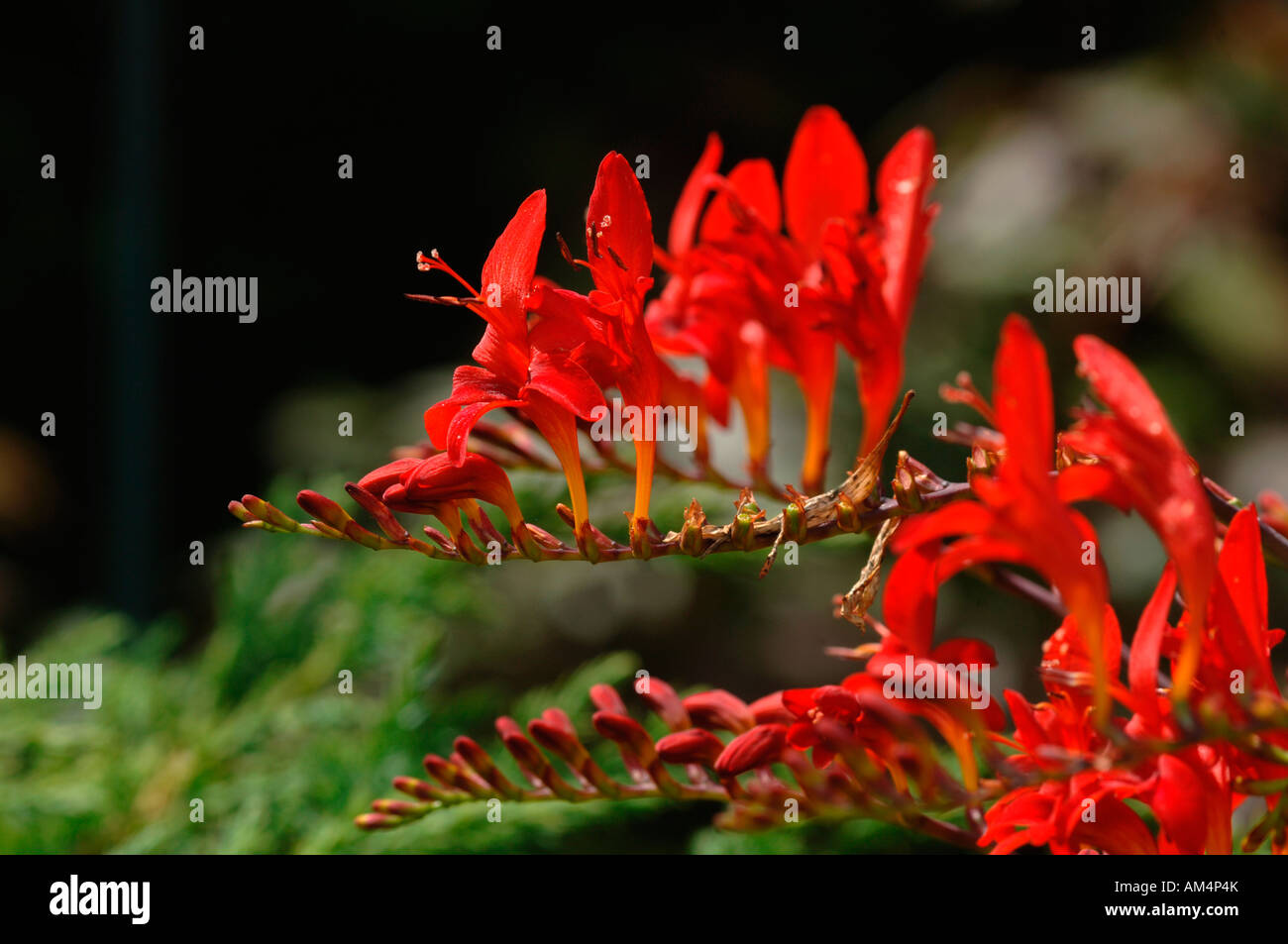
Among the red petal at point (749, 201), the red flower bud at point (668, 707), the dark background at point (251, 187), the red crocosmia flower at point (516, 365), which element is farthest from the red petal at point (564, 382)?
the dark background at point (251, 187)

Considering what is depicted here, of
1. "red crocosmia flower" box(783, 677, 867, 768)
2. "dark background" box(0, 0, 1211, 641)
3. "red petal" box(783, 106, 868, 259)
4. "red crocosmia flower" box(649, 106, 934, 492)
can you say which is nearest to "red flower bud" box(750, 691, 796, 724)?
"red crocosmia flower" box(783, 677, 867, 768)

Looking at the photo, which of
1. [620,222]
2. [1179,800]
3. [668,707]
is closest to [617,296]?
[620,222]

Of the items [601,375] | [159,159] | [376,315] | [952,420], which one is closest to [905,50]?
[952,420]

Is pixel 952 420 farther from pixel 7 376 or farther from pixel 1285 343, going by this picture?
pixel 7 376

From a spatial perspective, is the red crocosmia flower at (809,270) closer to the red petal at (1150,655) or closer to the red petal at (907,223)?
the red petal at (907,223)

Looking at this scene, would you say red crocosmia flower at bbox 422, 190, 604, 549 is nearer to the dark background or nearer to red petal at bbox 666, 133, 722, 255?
red petal at bbox 666, 133, 722, 255

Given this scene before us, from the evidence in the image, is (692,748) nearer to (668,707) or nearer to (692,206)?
(668,707)
